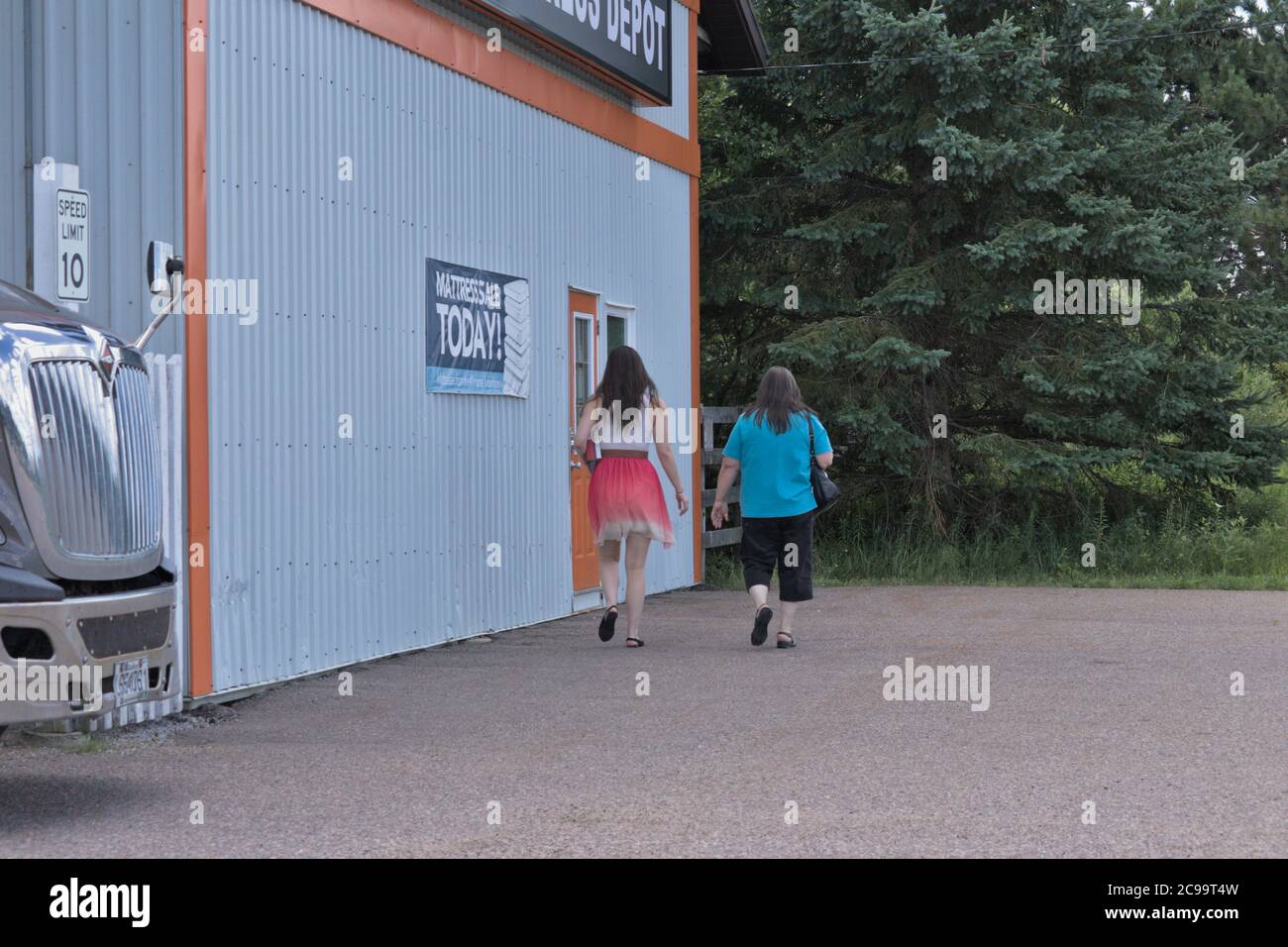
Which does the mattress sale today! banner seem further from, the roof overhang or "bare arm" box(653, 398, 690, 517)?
the roof overhang

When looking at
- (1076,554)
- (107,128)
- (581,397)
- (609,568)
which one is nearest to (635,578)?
(609,568)

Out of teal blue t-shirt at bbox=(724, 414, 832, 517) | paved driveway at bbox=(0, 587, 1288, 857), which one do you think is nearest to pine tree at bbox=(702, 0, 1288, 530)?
teal blue t-shirt at bbox=(724, 414, 832, 517)

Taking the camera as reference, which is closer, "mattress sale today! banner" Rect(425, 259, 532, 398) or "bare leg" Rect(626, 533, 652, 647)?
"bare leg" Rect(626, 533, 652, 647)

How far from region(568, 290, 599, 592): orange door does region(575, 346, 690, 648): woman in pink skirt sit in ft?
7.70

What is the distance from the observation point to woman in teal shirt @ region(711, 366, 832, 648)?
1142 cm

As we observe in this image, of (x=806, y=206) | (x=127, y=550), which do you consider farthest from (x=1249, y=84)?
(x=127, y=550)

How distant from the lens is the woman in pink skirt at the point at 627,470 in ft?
37.4

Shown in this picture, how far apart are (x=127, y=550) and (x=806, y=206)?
15.1 m

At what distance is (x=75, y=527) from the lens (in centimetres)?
605

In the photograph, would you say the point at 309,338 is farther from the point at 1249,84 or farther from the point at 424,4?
the point at 1249,84

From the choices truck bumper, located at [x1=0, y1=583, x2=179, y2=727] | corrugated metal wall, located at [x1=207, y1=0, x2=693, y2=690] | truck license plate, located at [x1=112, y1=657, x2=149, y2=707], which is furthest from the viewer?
corrugated metal wall, located at [x1=207, y1=0, x2=693, y2=690]

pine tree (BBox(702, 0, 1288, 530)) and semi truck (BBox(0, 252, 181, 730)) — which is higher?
pine tree (BBox(702, 0, 1288, 530))

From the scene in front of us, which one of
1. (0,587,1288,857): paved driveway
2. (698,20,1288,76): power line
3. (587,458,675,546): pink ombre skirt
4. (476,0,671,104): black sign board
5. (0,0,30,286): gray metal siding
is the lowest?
(0,587,1288,857): paved driveway

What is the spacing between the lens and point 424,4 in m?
11.7
